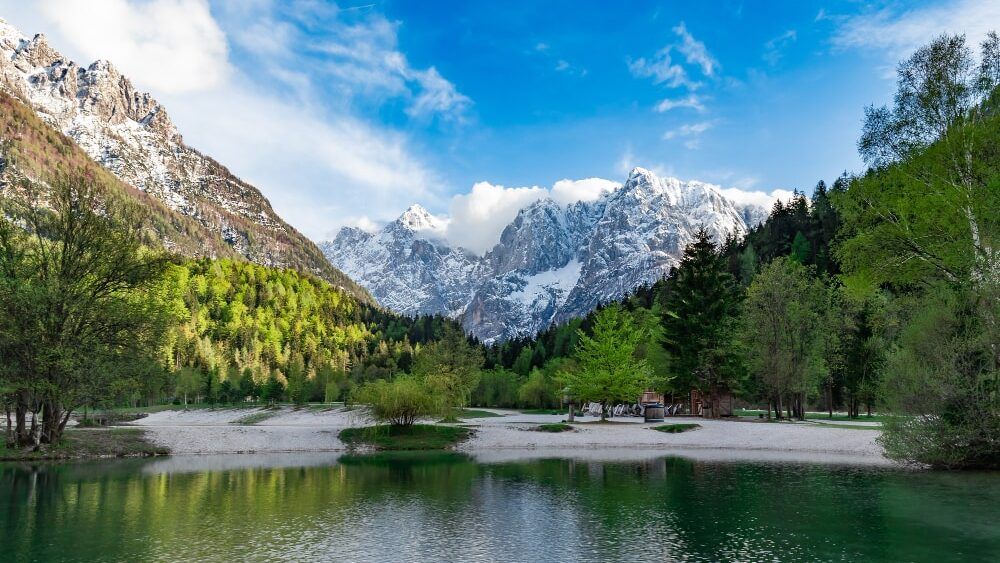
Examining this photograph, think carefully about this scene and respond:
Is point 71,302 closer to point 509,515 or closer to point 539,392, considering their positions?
point 509,515

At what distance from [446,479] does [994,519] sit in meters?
23.9

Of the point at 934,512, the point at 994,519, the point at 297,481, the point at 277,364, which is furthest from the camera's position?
the point at 277,364

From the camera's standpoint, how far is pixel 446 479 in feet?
109

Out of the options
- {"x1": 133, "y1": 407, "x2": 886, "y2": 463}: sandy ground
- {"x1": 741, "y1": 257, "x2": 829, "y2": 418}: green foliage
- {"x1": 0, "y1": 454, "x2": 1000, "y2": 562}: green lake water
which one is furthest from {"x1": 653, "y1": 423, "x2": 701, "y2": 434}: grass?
{"x1": 0, "y1": 454, "x2": 1000, "y2": 562}: green lake water

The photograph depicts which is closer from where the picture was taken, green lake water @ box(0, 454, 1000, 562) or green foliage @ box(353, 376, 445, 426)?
green lake water @ box(0, 454, 1000, 562)

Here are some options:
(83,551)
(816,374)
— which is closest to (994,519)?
(83,551)

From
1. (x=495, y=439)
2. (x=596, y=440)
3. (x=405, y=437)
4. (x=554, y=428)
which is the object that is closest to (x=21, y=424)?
(x=405, y=437)

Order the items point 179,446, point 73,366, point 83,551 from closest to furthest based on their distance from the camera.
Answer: point 83,551 < point 73,366 < point 179,446

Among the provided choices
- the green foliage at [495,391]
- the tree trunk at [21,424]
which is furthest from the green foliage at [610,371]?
the green foliage at [495,391]

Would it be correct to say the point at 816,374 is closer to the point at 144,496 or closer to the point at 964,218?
the point at 964,218

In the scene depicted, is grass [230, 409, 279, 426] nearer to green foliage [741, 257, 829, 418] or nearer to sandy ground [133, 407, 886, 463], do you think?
sandy ground [133, 407, 886, 463]

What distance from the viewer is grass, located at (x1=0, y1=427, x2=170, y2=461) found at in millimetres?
42125

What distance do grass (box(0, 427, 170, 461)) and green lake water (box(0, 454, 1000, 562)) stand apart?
280 inches

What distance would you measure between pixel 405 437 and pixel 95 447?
78.7 ft
